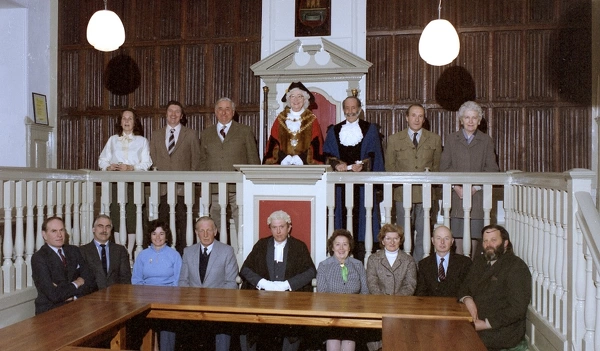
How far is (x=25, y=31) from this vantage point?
7.37 meters

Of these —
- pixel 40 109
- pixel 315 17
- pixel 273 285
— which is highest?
pixel 315 17

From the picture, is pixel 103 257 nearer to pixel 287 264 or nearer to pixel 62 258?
pixel 62 258

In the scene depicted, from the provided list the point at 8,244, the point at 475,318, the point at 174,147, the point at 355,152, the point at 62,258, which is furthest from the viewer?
the point at 174,147

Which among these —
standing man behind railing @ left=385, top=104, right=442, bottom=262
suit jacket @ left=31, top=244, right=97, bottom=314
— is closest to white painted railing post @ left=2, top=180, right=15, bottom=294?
suit jacket @ left=31, top=244, right=97, bottom=314

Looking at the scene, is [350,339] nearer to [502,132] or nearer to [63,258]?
[63,258]

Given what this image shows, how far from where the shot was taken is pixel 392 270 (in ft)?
14.0

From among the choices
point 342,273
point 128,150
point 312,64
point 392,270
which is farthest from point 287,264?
point 312,64

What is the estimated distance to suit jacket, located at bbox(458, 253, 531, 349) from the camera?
374 centimetres

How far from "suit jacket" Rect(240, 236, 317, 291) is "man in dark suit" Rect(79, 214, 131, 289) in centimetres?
104

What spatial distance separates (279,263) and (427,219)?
3.95 feet

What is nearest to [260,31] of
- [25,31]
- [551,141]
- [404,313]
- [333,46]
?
[333,46]

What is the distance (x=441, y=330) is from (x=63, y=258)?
293 centimetres

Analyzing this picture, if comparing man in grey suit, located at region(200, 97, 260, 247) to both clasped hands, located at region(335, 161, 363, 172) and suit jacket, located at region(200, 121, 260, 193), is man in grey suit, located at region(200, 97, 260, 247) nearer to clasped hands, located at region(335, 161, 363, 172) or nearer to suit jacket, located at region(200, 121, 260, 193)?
suit jacket, located at region(200, 121, 260, 193)

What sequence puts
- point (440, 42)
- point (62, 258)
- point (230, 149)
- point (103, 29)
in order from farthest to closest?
point (103, 29) < point (440, 42) < point (230, 149) < point (62, 258)
